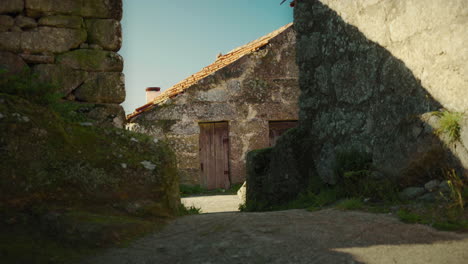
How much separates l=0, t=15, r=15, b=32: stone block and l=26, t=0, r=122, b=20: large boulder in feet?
0.56

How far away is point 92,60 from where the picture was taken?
165 inches

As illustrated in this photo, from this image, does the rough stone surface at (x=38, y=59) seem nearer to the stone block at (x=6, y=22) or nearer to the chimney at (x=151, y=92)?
the stone block at (x=6, y=22)

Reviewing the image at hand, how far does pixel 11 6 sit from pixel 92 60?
Result: 82 centimetres

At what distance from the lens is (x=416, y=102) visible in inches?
145

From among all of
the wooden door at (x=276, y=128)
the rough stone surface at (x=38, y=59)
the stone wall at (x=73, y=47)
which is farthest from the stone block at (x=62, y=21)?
the wooden door at (x=276, y=128)

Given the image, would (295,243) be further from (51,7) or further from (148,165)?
(51,7)

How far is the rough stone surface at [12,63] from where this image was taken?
3715 mm

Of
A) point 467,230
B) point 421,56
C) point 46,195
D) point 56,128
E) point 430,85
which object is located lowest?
point 467,230

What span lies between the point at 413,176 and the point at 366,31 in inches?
60.6

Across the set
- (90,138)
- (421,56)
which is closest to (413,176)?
(421,56)

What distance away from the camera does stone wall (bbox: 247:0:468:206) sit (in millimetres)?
3410

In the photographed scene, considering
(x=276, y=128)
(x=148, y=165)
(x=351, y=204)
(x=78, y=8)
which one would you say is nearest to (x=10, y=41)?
(x=78, y=8)

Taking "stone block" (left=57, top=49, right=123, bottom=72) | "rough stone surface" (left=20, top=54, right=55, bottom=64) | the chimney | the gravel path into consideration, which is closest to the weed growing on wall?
the gravel path

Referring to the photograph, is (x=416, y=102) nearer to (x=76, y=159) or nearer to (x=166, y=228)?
(x=166, y=228)
